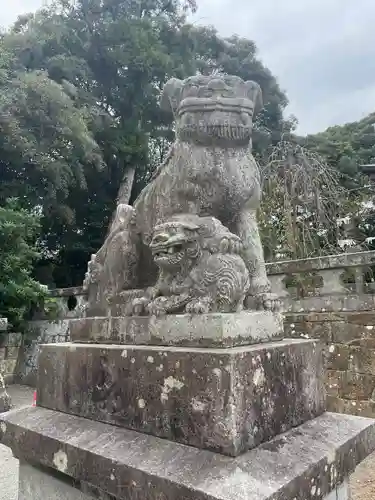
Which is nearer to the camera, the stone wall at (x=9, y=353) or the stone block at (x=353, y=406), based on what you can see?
the stone block at (x=353, y=406)

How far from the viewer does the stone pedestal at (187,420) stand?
1266 millimetres

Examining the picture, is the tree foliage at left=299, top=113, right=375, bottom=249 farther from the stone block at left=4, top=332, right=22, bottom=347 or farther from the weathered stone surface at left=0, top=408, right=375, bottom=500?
the weathered stone surface at left=0, top=408, right=375, bottom=500

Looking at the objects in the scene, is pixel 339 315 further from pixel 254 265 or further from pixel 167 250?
pixel 167 250

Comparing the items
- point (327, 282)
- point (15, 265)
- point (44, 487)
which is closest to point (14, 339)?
point (15, 265)

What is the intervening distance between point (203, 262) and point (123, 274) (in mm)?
535

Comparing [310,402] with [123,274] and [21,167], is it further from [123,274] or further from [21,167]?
[21,167]

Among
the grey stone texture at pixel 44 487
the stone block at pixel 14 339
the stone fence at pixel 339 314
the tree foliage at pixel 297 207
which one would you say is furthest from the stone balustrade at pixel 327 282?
the stone block at pixel 14 339

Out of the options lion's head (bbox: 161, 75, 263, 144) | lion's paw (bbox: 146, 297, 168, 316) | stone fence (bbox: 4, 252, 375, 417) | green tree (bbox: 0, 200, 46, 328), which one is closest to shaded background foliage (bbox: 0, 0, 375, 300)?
green tree (bbox: 0, 200, 46, 328)

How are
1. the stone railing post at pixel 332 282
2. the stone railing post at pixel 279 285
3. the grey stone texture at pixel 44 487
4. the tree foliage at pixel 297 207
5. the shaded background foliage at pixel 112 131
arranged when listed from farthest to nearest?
the shaded background foliage at pixel 112 131, the tree foliage at pixel 297 207, the stone railing post at pixel 279 285, the stone railing post at pixel 332 282, the grey stone texture at pixel 44 487

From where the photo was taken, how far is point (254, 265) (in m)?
1.89

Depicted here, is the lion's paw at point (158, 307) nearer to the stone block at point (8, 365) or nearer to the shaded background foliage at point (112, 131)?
the shaded background foliage at point (112, 131)

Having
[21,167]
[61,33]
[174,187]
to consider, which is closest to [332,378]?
[174,187]

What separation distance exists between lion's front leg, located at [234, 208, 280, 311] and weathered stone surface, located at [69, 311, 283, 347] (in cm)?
6

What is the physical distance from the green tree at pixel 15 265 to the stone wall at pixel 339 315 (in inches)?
166
